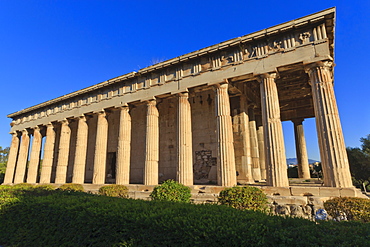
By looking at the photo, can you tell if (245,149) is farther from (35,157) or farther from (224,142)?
(35,157)

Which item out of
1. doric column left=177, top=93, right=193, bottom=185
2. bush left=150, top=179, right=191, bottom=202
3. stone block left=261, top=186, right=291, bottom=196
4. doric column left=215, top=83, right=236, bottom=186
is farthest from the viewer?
doric column left=177, top=93, right=193, bottom=185

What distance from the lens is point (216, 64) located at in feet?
45.1

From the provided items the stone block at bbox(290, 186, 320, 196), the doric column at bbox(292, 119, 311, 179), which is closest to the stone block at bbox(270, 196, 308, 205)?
the stone block at bbox(290, 186, 320, 196)

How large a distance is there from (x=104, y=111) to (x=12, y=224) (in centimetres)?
1300

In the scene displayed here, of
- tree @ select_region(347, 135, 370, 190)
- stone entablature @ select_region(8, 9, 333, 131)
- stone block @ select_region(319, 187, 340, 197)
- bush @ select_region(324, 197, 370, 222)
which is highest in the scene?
stone entablature @ select_region(8, 9, 333, 131)

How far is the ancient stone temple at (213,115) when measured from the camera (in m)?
10.8

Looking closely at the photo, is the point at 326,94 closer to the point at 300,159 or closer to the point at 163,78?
the point at 163,78

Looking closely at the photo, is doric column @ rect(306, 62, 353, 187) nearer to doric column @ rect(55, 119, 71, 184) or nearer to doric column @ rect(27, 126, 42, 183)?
doric column @ rect(55, 119, 71, 184)

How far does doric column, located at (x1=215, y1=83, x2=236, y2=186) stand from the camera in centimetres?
1204

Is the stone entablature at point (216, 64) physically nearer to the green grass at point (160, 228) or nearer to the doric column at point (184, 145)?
the doric column at point (184, 145)

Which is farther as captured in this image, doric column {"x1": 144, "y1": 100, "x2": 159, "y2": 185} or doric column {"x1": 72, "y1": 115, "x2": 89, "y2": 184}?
doric column {"x1": 72, "y1": 115, "x2": 89, "y2": 184}

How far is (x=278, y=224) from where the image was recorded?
142 inches

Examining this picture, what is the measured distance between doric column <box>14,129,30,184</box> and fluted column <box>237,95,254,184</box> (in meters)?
22.6

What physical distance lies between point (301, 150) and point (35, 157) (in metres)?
25.8
